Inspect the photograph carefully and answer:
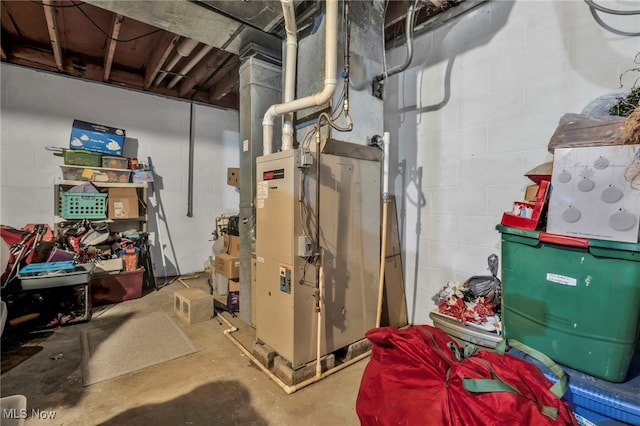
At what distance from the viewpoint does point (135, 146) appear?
4.28 m

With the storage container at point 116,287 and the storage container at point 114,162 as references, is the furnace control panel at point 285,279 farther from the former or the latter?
the storage container at point 114,162

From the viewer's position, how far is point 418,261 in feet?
8.82

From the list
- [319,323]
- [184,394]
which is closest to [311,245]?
[319,323]

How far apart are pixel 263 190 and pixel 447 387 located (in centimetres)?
167

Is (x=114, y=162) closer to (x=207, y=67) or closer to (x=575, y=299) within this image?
(x=207, y=67)

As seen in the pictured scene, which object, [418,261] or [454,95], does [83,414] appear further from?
[454,95]

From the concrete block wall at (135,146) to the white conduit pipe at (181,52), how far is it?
0.66 meters

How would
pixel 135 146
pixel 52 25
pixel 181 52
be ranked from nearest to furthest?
pixel 52 25 → pixel 181 52 → pixel 135 146

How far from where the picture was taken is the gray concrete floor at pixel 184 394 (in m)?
1.65

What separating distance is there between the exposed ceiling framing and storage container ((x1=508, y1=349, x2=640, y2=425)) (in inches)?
106

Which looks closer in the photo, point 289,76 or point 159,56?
point 289,76

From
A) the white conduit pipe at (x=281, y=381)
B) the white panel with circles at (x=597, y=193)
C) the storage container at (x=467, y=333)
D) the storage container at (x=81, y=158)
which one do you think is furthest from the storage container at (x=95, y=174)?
the white panel with circles at (x=597, y=193)

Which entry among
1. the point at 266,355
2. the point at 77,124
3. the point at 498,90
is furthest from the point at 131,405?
the point at 77,124

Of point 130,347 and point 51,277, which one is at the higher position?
point 51,277
